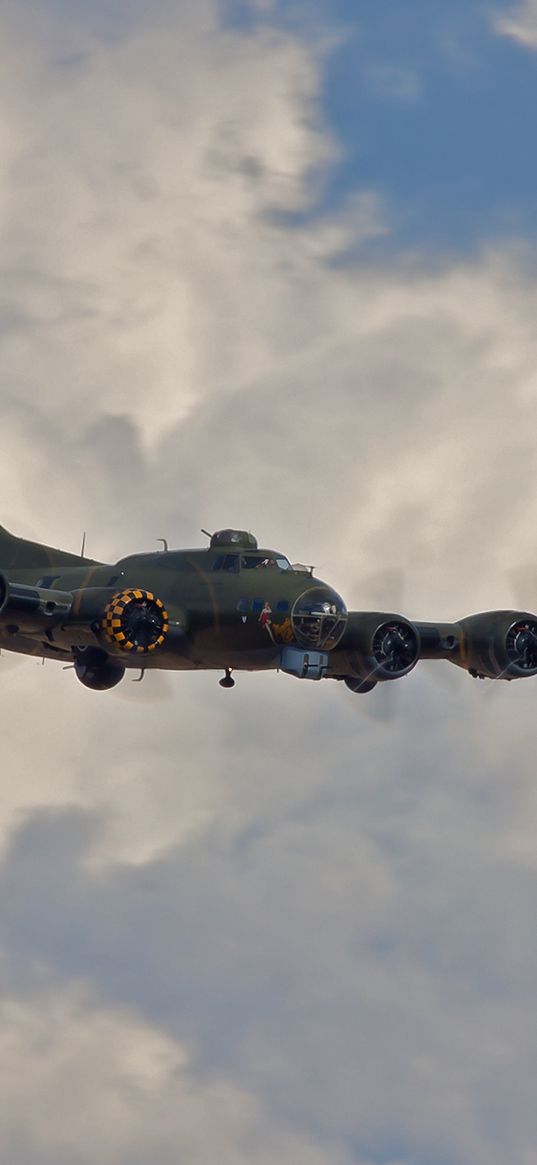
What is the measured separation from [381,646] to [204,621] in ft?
24.0

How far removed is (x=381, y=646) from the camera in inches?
2785

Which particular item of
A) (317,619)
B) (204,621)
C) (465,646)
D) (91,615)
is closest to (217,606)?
(204,621)

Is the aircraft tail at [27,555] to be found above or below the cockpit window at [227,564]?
above

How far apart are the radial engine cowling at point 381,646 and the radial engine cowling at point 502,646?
414cm

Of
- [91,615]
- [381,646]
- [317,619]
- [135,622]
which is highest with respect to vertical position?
[381,646]

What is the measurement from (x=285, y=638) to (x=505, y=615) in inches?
489

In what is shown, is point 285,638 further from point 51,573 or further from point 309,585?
point 51,573

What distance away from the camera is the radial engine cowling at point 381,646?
70.6 metres

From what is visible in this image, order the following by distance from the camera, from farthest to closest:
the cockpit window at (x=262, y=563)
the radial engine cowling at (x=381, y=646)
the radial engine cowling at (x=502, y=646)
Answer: the radial engine cowling at (x=502, y=646), the radial engine cowling at (x=381, y=646), the cockpit window at (x=262, y=563)

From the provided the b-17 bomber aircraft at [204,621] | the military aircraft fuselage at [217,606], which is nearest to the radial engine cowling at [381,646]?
the b-17 bomber aircraft at [204,621]

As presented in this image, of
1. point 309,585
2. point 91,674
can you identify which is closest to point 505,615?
point 309,585

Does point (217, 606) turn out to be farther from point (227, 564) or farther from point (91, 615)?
point (91, 615)

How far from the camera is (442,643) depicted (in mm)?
74438

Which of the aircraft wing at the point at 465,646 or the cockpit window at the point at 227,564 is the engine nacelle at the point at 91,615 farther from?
the aircraft wing at the point at 465,646
